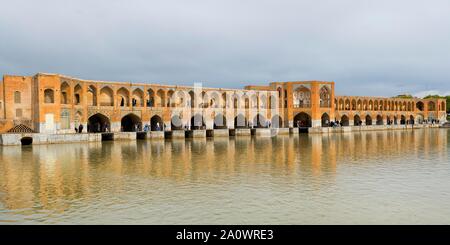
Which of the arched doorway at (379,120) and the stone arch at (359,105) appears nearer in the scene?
the stone arch at (359,105)

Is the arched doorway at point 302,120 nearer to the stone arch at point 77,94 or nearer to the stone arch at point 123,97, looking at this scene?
the stone arch at point 123,97

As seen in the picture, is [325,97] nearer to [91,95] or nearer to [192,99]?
[192,99]

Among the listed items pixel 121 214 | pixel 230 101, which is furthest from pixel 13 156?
pixel 230 101

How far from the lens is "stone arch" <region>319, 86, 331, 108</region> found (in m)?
44.7

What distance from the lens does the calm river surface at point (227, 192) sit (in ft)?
24.1

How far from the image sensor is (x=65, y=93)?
95.7ft

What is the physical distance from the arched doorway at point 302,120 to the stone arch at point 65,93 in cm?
2720

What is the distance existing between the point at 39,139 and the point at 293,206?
71.8 ft

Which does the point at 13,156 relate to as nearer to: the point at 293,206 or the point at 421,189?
the point at 293,206

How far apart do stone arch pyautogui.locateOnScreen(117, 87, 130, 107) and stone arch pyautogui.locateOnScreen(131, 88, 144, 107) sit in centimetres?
84

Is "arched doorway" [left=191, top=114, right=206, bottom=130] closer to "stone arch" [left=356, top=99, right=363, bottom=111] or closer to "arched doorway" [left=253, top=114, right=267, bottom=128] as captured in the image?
"arched doorway" [left=253, top=114, right=267, bottom=128]

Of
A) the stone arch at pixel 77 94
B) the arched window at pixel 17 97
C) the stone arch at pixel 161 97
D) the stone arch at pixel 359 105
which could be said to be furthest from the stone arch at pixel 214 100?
the stone arch at pixel 359 105

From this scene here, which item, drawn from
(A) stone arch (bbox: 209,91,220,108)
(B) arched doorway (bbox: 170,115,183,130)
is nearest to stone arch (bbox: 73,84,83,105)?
(B) arched doorway (bbox: 170,115,183,130)

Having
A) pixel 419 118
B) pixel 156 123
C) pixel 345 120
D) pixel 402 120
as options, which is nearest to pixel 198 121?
pixel 156 123
